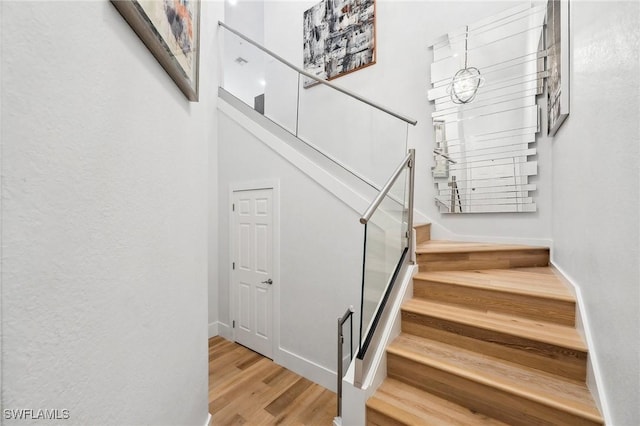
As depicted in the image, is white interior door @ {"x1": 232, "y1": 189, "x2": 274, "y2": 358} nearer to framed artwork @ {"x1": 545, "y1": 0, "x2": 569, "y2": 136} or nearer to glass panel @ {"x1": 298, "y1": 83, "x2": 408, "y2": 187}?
glass panel @ {"x1": 298, "y1": 83, "x2": 408, "y2": 187}

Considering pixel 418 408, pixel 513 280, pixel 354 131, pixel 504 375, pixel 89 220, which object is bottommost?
pixel 418 408

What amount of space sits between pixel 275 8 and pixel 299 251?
408 centimetres

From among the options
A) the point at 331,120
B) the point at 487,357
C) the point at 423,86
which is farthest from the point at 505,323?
the point at 331,120

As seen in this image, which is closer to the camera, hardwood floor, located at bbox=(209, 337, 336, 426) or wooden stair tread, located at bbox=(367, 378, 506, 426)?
wooden stair tread, located at bbox=(367, 378, 506, 426)

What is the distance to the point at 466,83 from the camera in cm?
285

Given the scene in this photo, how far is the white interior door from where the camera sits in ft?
10.6

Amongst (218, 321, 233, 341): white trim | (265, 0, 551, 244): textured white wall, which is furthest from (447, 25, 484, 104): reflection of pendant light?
(218, 321, 233, 341): white trim

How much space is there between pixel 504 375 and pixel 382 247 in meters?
0.94

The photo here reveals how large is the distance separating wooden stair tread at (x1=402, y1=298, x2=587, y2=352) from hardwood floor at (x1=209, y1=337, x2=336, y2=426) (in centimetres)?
→ 128

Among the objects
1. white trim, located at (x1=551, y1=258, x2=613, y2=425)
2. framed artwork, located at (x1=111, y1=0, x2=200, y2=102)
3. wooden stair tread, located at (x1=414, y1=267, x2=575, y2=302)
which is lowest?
white trim, located at (x1=551, y1=258, x2=613, y2=425)

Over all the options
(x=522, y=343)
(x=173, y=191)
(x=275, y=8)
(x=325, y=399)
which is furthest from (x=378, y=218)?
(x=275, y=8)

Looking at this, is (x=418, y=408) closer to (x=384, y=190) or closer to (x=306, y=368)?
(x=384, y=190)

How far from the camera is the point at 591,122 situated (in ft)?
4.67

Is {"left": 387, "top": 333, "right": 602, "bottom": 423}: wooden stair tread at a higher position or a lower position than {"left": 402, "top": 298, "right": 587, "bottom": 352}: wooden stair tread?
lower
